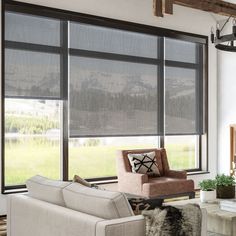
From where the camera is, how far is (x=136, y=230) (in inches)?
106

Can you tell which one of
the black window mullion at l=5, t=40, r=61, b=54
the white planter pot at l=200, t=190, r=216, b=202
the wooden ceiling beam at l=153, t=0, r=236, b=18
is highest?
the wooden ceiling beam at l=153, t=0, r=236, b=18

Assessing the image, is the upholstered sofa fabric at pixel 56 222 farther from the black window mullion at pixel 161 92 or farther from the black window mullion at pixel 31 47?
the black window mullion at pixel 161 92

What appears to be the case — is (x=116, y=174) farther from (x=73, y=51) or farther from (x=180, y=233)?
(x=180, y=233)

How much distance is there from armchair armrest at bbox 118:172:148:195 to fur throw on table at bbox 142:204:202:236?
3.33 meters

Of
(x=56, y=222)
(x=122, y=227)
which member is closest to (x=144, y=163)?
(x=56, y=222)

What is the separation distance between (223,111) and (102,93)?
2901 mm

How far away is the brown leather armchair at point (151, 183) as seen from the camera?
241 inches

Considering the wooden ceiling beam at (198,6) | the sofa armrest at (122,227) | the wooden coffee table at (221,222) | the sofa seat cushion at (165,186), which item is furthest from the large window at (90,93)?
the sofa armrest at (122,227)

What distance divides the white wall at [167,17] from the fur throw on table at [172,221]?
371 centimetres

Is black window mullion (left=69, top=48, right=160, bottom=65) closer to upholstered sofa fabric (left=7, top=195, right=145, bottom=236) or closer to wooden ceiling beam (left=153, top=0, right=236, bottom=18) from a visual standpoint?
wooden ceiling beam (left=153, top=0, right=236, bottom=18)

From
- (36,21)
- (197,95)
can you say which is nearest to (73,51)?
(36,21)

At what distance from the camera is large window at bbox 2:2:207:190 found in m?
6.13

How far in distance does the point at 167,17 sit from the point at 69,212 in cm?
567

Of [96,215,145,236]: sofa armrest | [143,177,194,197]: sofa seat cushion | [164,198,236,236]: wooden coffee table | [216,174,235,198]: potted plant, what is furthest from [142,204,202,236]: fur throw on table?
[143,177,194,197]: sofa seat cushion
